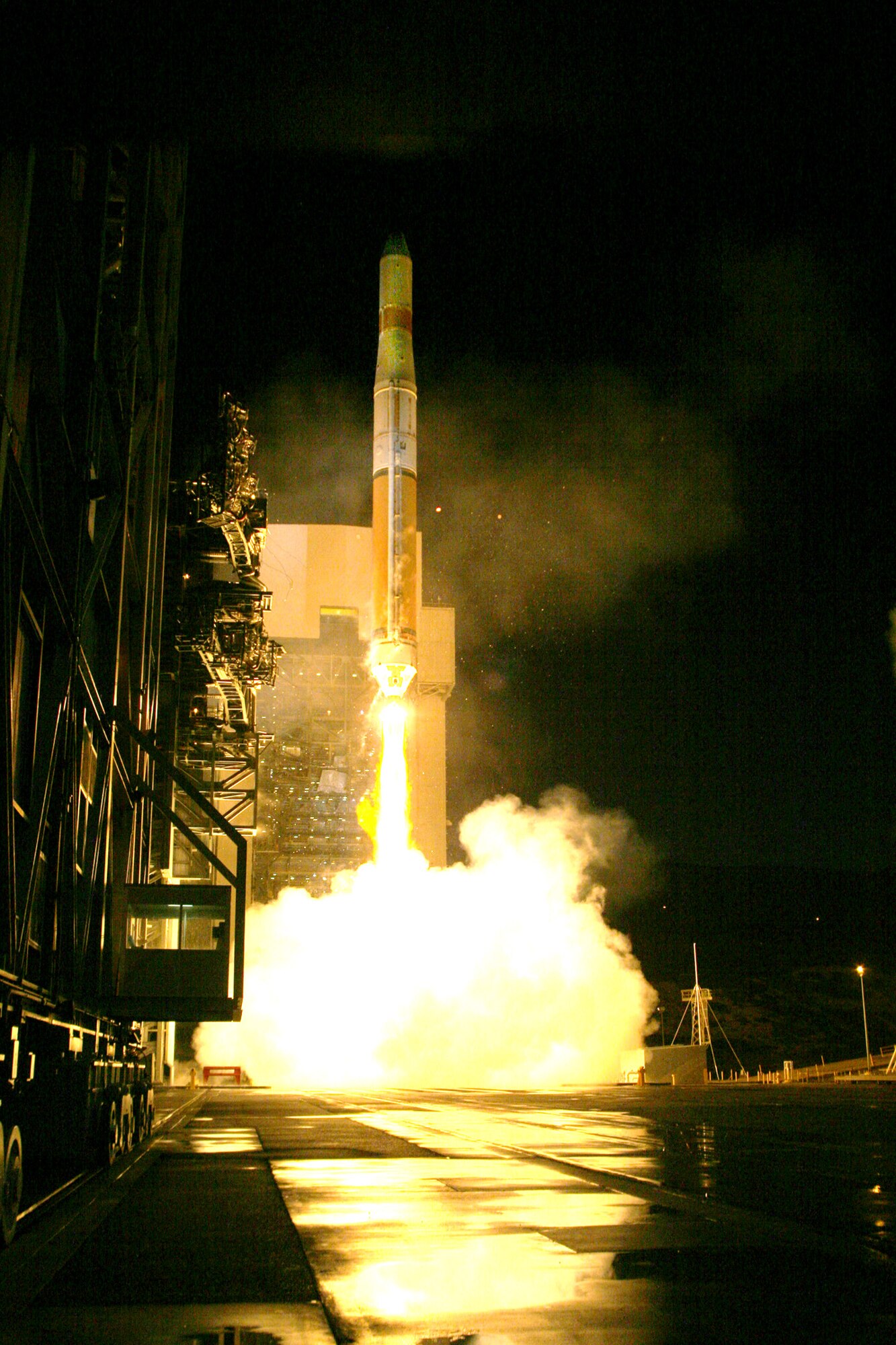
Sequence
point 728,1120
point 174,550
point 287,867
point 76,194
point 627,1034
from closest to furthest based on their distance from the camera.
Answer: point 76,194 < point 728,1120 < point 174,550 < point 627,1034 < point 287,867

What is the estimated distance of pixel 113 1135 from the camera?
47.6ft

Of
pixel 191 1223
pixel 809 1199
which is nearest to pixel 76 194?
pixel 191 1223

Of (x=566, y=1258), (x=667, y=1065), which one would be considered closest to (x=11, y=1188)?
(x=566, y=1258)

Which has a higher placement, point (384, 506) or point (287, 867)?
point (384, 506)

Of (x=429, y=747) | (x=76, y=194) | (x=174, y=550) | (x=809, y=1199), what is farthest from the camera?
(x=429, y=747)

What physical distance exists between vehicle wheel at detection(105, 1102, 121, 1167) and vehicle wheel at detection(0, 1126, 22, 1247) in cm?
623

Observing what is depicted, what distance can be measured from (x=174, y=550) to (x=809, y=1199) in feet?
83.6

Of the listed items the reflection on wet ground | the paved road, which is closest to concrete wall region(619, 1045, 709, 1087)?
the paved road

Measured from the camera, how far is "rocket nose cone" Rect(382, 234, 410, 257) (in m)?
42.8

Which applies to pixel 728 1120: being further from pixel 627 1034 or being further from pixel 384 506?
pixel 627 1034

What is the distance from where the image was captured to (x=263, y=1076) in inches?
1957

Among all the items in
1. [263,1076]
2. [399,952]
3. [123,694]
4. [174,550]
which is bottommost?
[263,1076]

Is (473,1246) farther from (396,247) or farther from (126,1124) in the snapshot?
(396,247)

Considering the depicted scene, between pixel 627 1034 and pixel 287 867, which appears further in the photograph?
pixel 287 867
